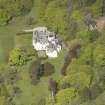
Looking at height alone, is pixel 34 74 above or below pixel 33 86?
above

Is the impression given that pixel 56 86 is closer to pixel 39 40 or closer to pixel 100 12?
pixel 39 40

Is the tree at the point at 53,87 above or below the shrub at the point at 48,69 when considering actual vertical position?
below

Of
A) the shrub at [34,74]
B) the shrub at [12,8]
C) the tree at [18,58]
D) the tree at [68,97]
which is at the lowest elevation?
the tree at [68,97]

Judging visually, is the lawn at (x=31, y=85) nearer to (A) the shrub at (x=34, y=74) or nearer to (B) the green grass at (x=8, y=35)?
(A) the shrub at (x=34, y=74)

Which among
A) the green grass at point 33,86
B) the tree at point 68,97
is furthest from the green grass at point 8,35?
the tree at point 68,97

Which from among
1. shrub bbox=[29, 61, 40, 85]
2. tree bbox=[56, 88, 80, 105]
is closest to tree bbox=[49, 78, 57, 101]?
tree bbox=[56, 88, 80, 105]

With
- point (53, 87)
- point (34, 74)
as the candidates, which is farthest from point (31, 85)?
point (53, 87)

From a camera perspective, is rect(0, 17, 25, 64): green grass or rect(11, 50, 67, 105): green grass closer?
rect(11, 50, 67, 105): green grass

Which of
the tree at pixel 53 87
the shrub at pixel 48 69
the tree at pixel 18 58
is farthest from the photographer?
the tree at pixel 18 58

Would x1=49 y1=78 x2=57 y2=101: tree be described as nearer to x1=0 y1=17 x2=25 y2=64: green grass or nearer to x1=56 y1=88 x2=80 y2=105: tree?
x1=56 y1=88 x2=80 y2=105: tree

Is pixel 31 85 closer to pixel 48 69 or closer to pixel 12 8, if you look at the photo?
pixel 48 69

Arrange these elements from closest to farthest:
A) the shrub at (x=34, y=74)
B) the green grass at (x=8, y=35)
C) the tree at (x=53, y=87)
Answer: the tree at (x=53, y=87), the shrub at (x=34, y=74), the green grass at (x=8, y=35)

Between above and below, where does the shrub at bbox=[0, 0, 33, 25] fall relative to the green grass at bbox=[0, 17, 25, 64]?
above
